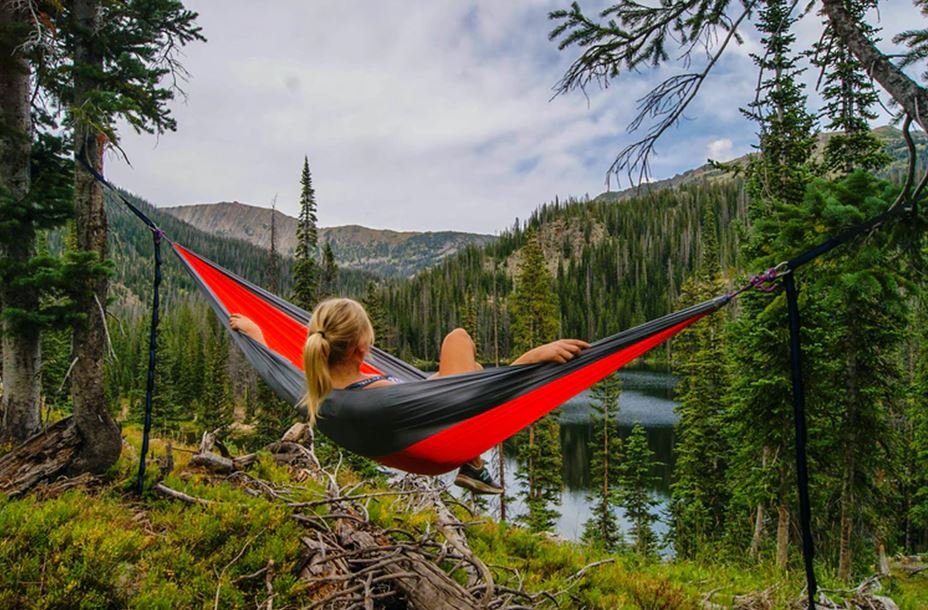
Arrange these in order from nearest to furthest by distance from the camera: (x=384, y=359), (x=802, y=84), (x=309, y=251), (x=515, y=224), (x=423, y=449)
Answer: (x=423, y=449)
(x=384, y=359)
(x=802, y=84)
(x=309, y=251)
(x=515, y=224)

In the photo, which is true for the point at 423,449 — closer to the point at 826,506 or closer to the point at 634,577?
the point at 634,577

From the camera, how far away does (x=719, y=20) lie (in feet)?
8.24

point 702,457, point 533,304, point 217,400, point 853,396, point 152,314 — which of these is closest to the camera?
point 152,314

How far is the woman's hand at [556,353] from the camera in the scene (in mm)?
2016

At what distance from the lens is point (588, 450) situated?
2330 cm

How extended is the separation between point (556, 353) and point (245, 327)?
6.54 feet

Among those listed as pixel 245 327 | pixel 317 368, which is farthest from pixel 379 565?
pixel 245 327

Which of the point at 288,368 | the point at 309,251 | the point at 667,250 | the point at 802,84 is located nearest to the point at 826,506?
the point at 802,84

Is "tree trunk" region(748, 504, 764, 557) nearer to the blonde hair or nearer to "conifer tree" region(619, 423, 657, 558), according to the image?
"conifer tree" region(619, 423, 657, 558)

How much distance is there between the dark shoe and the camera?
2248 millimetres

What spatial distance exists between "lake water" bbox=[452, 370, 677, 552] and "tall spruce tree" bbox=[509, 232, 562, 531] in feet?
3.03

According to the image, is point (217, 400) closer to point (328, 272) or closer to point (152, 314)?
point (328, 272)

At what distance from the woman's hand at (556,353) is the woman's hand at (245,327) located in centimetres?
169

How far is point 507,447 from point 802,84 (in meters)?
19.5
